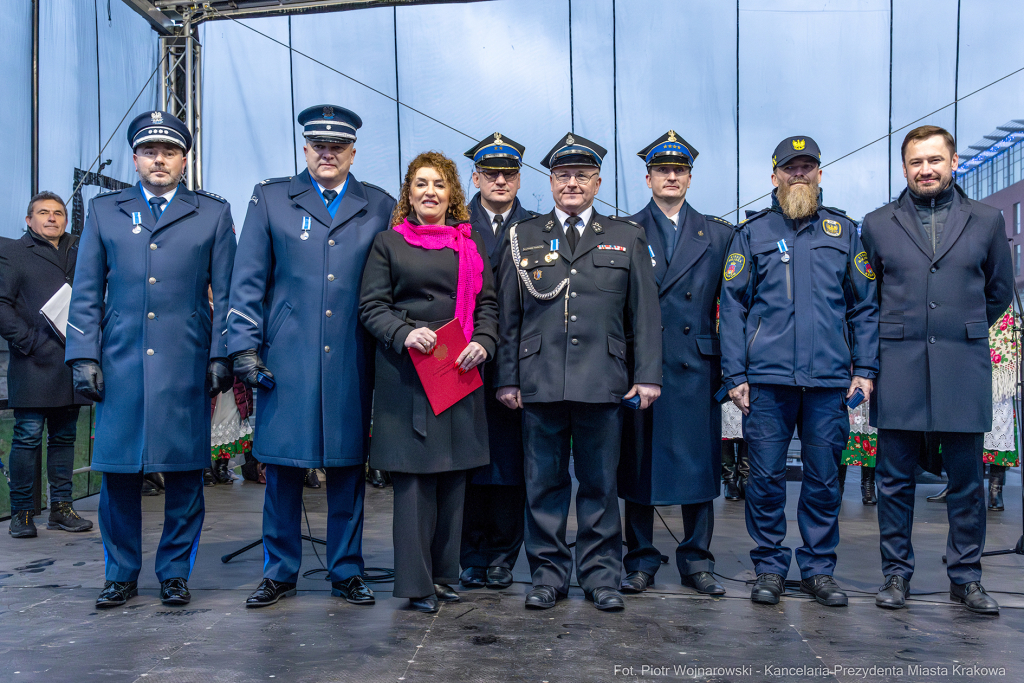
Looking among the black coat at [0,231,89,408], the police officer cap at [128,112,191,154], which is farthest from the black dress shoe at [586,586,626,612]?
the black coat at [0,231,89,408]

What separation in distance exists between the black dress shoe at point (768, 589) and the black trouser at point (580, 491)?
49 cm

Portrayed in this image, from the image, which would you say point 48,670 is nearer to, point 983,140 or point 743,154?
point 743,154

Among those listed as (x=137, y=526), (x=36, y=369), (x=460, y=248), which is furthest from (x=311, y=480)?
(x=460, y=248)

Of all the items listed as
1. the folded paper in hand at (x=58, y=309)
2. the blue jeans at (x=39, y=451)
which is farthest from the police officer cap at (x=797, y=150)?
the blue jeans at (x=39, y=451)

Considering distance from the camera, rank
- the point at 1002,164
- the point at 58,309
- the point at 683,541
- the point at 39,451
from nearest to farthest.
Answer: the point at 683,541 < the point at 58,309 < the point at 39,451 < the point at 1002,164

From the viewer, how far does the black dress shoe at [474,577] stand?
3258 mm

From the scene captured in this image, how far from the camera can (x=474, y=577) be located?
10.8ft

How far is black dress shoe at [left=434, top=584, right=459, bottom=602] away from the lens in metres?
3.00

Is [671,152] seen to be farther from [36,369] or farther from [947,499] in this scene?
[36,369]

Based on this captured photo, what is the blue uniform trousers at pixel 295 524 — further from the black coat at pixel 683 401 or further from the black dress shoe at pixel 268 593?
the black coat at pixel 683 401

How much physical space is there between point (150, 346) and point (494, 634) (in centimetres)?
154

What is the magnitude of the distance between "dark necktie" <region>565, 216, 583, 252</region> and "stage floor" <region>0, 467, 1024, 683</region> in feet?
4.19

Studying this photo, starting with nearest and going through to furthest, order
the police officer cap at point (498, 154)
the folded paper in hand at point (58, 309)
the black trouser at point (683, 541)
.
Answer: the black trouser at point (683, 541) < the police officer cap at point (498, 154) < the folded paper in hand at point (58, 309)

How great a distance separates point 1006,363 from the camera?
197 inches
